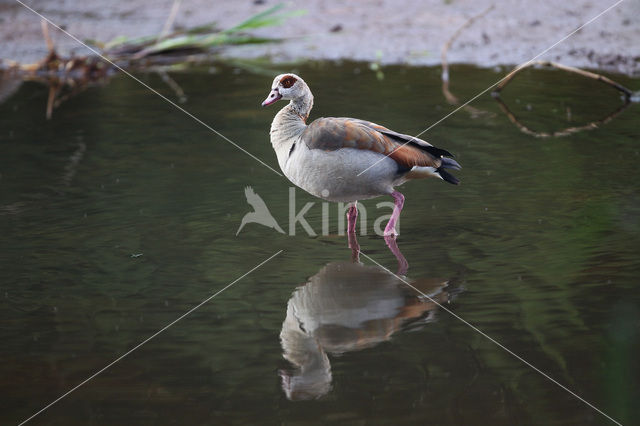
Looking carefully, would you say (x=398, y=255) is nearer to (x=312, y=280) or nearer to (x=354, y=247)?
(x=354, y=247)

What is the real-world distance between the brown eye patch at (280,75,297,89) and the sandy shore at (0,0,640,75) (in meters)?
5.78

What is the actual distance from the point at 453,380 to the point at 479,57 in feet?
29.5

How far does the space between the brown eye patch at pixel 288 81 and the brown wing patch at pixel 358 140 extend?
458mm

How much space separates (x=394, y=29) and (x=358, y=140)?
26.4 ft

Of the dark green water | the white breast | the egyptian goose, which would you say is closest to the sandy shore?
the dark green water

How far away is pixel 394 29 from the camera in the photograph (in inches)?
536

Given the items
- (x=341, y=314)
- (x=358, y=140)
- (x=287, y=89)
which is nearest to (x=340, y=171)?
(x=358, y=140)

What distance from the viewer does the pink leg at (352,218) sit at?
634 centimetres

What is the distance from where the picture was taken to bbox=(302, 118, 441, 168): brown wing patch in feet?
19.5

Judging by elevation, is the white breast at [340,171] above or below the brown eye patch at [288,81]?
below
